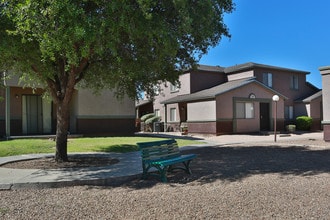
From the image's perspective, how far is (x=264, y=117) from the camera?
92.3ft

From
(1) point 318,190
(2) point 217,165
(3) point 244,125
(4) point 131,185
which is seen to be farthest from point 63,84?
(3) point 244,125

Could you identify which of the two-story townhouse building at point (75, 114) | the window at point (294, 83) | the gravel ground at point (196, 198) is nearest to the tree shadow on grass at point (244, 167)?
the gravel ground at point (196, 198)

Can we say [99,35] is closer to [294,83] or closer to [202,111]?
[202,111]

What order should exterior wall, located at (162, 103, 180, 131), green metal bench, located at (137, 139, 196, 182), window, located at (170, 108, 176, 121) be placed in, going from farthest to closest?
window, located at (170, 108, 176, 121), exterior wall, located at (162, 103, 180, 131), green metal bench, located at (137, 139, 196, 182)

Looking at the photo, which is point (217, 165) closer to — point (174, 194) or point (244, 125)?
point (174, 194)

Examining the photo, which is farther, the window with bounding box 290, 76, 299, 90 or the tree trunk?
the window with bounding box 290, 76, 299, 90

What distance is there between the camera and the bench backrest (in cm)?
820

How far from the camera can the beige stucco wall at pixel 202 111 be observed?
24797 millimetres

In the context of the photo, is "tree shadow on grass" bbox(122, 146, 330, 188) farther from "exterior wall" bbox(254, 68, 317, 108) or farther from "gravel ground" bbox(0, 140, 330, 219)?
"exterior wall" bbox(254, 68, 317, 108)

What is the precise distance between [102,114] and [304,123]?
736 inches

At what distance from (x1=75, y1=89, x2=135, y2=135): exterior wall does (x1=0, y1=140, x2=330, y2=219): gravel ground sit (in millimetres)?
13161

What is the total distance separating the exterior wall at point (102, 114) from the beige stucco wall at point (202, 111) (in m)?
5.93

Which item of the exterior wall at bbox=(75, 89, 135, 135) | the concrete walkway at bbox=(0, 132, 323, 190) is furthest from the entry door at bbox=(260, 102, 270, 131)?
the concrete walkway at bbox=(0, 132, 323, 190)

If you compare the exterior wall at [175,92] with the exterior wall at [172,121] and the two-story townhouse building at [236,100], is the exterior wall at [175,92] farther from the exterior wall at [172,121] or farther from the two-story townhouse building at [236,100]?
the exterior wall at [172,121]
